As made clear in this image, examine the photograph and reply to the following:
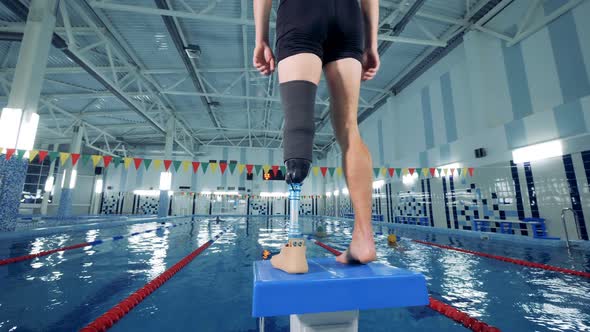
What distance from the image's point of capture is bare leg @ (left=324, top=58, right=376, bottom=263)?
1045 millimetres

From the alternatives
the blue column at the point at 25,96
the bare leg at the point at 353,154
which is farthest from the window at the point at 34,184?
the bare leg at the point at 353,154

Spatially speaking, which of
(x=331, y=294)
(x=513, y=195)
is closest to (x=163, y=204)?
(x=513, y=195)

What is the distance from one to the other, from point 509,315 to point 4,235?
7970mm

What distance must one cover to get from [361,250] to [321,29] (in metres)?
0.90

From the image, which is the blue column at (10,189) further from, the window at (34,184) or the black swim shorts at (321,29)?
the window at (34,184)

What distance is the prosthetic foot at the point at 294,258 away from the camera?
87 centimetres

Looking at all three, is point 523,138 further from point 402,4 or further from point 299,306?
point 299,306

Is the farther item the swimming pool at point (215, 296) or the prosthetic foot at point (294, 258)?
the swimming pool at point (215, 296)

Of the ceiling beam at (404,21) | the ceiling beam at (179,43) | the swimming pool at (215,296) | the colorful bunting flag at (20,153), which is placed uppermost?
the ceiling beam at (404,21)

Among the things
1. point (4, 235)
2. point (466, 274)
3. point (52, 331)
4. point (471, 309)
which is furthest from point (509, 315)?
point (4, 235)

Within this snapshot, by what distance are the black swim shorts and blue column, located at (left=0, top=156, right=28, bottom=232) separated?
7724mm

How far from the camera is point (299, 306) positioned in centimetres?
74

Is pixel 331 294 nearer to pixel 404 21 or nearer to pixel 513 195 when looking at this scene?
pixel 513 195

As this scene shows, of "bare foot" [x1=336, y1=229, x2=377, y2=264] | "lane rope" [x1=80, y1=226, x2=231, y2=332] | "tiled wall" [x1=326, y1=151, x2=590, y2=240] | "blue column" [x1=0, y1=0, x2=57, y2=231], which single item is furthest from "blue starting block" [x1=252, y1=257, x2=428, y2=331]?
"blue column" [x1=0, y1=0, x2=57, y2=231]
